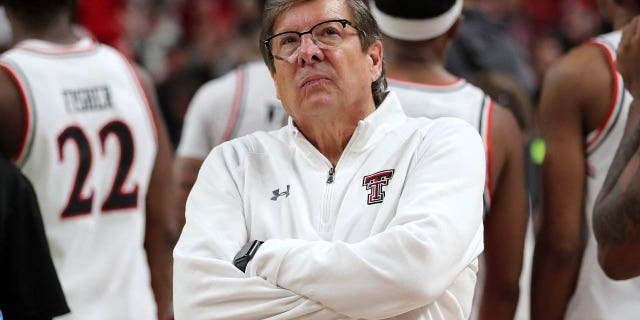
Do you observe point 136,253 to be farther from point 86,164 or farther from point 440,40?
point 440,40

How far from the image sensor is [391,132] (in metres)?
3.24

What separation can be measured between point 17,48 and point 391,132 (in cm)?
196

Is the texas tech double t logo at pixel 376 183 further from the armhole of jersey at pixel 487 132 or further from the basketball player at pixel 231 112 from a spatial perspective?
the basketball player at pixel 231 112

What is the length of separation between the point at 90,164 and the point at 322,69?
1.75m

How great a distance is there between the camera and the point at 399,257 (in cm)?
286

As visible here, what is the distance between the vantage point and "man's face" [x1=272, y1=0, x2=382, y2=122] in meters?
3.18

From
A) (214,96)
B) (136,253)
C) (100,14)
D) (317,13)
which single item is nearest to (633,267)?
(317,13)

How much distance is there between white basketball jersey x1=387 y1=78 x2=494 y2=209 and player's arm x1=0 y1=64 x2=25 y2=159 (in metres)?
1.52

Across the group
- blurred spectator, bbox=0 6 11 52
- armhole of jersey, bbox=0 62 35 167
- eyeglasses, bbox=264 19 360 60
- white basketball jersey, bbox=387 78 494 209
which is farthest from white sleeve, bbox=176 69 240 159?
eyeglasses, bbox=264 19 360 60

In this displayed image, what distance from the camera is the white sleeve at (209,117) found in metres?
5.36

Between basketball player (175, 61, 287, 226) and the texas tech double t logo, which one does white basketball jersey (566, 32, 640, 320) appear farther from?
basketball player (175, 61, 287, 226)

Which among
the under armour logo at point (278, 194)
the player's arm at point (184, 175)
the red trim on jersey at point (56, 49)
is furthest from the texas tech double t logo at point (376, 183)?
the player's arm at point (184, 175)

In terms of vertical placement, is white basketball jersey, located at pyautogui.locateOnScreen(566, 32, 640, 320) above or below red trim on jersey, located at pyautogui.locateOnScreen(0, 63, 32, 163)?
below

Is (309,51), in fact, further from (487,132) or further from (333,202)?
(487,132)
